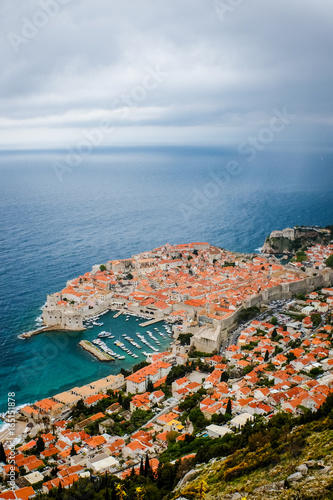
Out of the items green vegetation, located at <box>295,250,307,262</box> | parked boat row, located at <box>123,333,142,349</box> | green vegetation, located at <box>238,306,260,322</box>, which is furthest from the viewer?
green vegetation, located at <box>295,250,307,262</box>

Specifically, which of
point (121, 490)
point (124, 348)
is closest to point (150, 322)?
point (124, 348)

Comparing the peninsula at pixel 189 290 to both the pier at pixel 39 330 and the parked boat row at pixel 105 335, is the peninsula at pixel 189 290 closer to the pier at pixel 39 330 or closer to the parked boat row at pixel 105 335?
the pier at pixel 39 330

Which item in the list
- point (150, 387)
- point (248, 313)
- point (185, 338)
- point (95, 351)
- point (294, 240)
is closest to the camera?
point (150, 387)

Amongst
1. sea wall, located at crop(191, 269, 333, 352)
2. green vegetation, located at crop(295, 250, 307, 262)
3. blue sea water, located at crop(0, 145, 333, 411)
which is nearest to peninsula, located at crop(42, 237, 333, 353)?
sea wall, located at crop(191, 269, 333, 352)

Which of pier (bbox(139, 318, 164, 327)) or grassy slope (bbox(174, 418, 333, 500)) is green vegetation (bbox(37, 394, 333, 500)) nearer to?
grassy slope (bbox(174, 418, 333, 500))

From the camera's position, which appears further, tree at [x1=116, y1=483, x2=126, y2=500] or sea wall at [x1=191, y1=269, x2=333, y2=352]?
sea wall at [x1=191, y1=269, x2=333, y2=352]

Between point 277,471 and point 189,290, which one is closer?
point 277,471

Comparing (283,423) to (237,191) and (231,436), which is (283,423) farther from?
(237,191)

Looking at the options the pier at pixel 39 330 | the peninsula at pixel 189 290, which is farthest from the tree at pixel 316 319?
the pier at pixel 39 330

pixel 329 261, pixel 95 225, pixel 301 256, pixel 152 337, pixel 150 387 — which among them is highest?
pixel 95 225

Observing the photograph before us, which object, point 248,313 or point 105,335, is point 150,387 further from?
point 248,313
